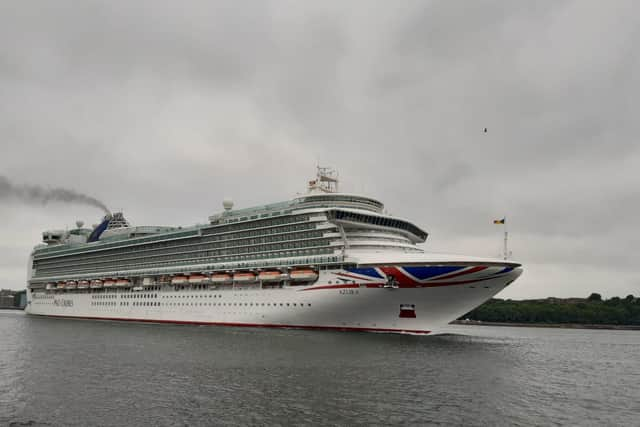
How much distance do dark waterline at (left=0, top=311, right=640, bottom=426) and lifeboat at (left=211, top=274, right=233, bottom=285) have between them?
53.0 feet

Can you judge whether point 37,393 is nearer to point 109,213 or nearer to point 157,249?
point 157,249

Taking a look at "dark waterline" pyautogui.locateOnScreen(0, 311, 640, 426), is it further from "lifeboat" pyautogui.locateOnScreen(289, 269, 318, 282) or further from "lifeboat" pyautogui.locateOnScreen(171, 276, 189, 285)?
"lifeboat" pyautogui.locateOnScreen(171, 276, 189, 285)

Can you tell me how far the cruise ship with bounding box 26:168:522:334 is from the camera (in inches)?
1702

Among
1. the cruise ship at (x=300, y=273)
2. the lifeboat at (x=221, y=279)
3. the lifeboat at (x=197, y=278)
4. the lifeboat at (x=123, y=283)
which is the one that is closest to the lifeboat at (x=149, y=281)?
the cruise ship at (x=300, y=273)

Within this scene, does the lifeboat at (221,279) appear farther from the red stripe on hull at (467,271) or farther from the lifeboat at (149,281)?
the red stripe on hull at (467,271)

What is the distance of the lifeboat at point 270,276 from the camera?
166 feet

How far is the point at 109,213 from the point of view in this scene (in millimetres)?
94938

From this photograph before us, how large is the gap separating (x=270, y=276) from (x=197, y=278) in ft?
44.8

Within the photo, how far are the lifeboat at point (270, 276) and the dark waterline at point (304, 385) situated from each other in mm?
11666

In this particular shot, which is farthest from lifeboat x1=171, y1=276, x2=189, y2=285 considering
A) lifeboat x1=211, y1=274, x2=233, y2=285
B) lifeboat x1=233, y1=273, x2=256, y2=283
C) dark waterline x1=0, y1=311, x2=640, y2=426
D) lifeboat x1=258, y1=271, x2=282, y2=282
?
dark waterline x1=0, y1=311, x2=640, y2=426

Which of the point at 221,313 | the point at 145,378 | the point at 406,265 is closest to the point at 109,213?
the point at 221,313

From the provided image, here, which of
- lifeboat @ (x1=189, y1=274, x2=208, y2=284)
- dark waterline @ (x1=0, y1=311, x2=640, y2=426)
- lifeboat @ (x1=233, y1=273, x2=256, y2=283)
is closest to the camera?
dark waterline @ (x1=0, y1=311, x2=640, y2=426)

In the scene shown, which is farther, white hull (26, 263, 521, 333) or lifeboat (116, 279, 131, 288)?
lifeboat (116, 279, 131, 288)

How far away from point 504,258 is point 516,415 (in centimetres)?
2565
